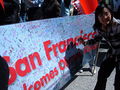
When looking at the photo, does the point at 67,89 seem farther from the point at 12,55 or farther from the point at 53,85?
the point at 12,55

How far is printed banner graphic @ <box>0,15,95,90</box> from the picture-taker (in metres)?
2.96

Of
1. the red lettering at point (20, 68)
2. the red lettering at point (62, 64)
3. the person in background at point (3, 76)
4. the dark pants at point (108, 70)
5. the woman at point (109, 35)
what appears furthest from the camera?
the red lettering at point (62, 64)

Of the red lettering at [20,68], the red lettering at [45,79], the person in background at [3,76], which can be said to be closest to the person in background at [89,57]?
→ the red lettering at [45,79]

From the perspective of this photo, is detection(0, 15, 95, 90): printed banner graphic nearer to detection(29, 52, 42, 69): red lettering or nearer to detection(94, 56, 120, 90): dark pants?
detection(29, 52, 42, 69): red lettering

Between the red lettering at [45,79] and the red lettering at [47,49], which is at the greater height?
the red lettering at [47,49]

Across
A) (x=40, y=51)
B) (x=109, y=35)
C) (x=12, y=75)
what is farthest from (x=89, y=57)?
(x=12, y=75)

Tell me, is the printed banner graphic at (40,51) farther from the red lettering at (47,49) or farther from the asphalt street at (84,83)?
the asphalt street at (84,83)

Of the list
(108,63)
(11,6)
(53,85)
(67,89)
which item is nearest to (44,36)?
(53,85)

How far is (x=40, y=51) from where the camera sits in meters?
3.44

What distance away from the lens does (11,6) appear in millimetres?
5066

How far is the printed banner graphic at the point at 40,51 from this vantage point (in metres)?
2.96

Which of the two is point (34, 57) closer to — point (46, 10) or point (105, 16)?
point (105, 16)

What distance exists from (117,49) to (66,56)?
84 cm

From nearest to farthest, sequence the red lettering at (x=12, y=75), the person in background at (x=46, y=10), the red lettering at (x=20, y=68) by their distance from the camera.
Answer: the red lettering at (x=12, y=75)
the red lettering at (x=20, y=68)
the person in background at (x=46, y=10)
